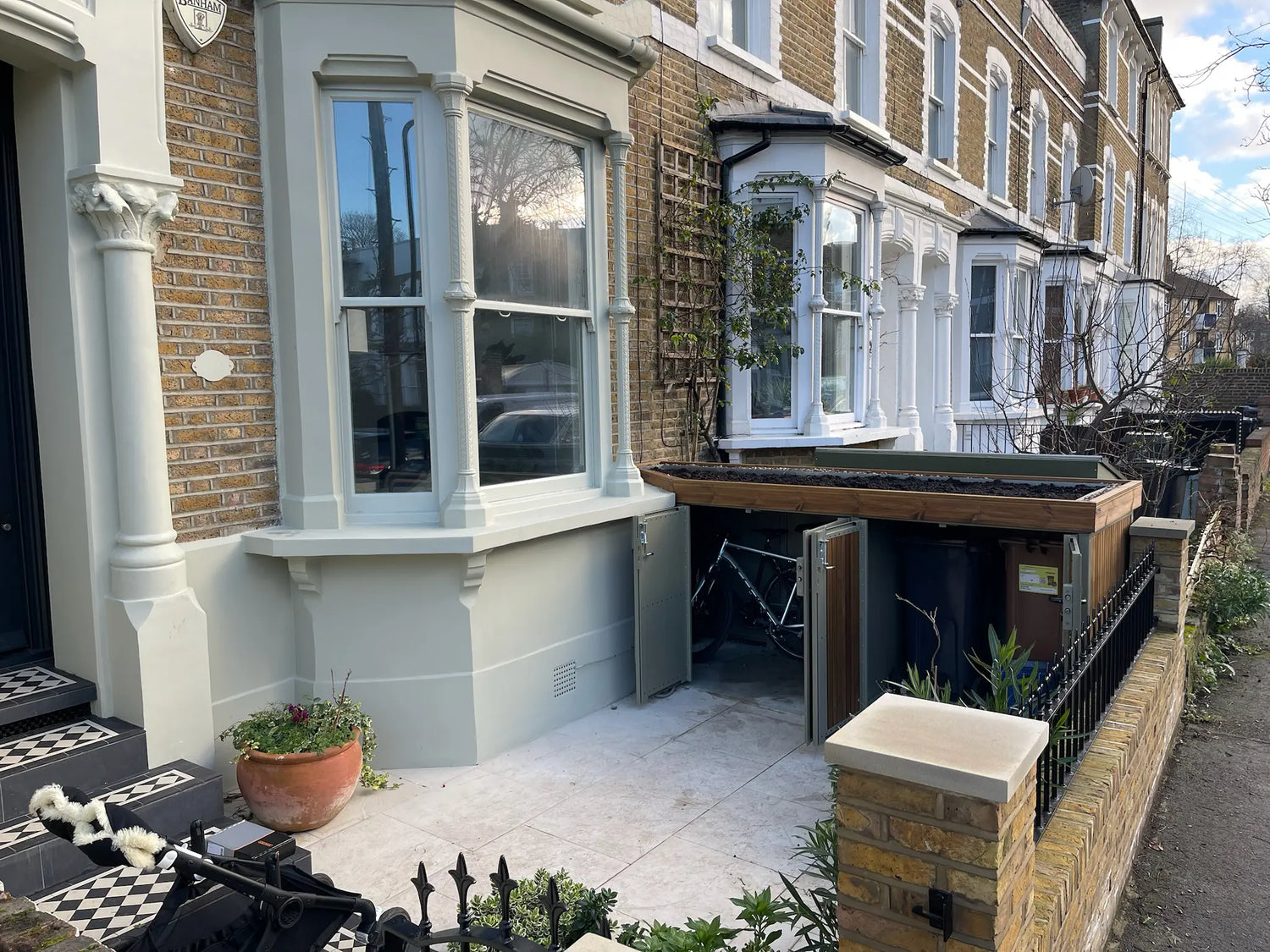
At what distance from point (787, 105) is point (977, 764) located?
7780 millimetres

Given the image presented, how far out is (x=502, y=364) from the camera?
548 cm

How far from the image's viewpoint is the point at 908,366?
1160cm

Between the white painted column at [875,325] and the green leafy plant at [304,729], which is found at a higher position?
the white painted column at [875,325]

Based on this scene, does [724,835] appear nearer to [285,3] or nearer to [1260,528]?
[285,3]

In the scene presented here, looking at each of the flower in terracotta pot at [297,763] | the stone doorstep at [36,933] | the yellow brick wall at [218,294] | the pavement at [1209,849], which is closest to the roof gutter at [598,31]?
the yellow brick wall at [218,294]

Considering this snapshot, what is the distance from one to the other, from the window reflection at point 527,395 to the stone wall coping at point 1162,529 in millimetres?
Answer: 3779

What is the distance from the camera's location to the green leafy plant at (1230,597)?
26.0 feet

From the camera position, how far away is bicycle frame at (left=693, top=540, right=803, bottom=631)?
6.41 meters

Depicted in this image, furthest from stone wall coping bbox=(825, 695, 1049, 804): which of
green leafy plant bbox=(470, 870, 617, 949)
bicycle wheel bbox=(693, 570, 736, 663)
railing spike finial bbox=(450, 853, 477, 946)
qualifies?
bicycle wheel bbox=(693, 570, 736, 663)

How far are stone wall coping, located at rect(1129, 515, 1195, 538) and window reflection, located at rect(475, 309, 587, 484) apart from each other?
3779mm

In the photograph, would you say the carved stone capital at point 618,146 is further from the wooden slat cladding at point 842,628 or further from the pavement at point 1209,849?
the pavement at point 1209,849

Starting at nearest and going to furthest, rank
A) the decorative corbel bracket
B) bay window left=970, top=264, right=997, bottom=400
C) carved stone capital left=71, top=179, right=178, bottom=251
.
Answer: carved stone capital left=71, top=179, right=178, bottom=251 → the decorative corbel bracket → bay window left=970, top=264, right=997, bottom=400

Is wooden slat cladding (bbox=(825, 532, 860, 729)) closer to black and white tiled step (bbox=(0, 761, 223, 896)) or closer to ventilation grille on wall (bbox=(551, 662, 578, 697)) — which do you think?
ventilation grille on wall (bbox=(551, 662, 578, 697))

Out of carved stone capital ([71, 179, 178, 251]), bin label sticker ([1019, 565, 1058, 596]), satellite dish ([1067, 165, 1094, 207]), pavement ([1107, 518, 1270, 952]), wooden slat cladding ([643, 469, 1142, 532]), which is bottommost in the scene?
pavement ([1107, 518, 1270, 952])
